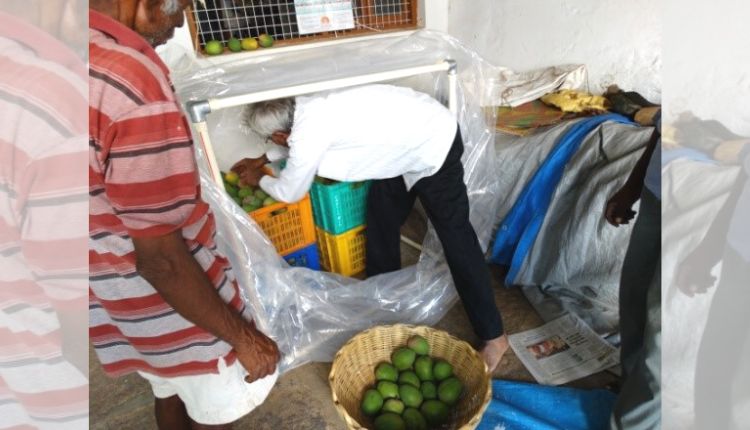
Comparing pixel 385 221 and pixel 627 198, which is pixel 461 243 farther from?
pixel 627 198

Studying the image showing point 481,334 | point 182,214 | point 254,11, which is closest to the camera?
point 182,214

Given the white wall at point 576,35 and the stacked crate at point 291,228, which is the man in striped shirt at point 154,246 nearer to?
the stacked crate at point 291,228

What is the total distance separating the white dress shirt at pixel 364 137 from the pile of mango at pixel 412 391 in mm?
565

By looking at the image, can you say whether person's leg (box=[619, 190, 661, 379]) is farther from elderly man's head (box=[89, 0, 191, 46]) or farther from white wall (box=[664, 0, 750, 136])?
elderly man's head (box=[89, 0, 191, 46])

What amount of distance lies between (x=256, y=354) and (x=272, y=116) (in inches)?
29.7

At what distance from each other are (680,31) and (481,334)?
145 centimetres

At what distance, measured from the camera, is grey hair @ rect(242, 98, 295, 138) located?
1315mm

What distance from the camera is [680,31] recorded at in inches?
8.9

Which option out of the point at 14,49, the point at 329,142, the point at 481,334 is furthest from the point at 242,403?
the point at 481,334

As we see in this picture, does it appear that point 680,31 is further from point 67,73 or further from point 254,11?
point 254,11

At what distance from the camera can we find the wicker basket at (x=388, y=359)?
1.25 meters

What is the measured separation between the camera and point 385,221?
1794mm

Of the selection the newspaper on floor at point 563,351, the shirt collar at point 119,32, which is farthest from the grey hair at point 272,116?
the newspaper on floor at point 563,351

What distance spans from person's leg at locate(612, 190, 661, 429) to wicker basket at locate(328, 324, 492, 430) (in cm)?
33
